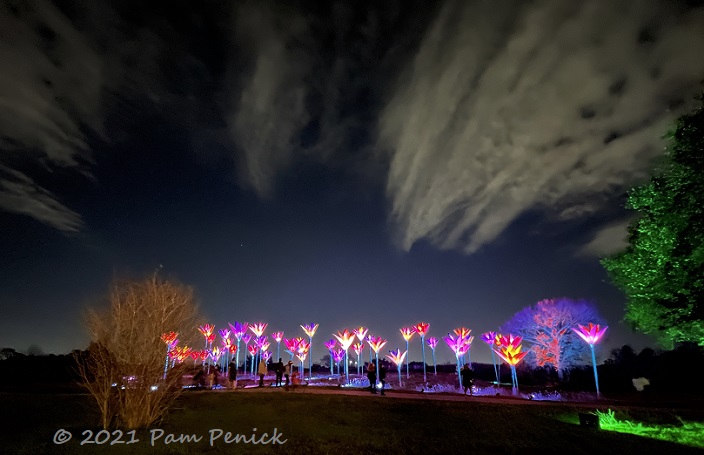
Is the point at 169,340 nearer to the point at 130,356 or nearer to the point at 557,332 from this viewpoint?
the point at 130,356

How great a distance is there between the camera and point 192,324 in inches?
565

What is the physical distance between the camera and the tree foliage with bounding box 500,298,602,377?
135 feet

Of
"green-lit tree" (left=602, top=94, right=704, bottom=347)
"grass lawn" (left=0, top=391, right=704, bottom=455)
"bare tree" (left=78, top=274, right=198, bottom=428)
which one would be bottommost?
"grass lawn" (left=0, top=391, right=704, bottom=455)

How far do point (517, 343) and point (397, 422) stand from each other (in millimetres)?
21192

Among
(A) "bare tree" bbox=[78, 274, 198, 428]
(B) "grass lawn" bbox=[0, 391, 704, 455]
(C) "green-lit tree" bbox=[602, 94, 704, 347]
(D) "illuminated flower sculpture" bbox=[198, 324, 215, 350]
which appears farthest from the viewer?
(D) "illuminated flower sculpture" bbox=[198, 324, 215, 350]

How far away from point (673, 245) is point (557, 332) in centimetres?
2982

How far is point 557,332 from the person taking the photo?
138ft

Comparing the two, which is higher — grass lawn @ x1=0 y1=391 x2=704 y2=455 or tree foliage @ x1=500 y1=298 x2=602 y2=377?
tree foliage @ x1=500 y1=298 x2=602 y2=377

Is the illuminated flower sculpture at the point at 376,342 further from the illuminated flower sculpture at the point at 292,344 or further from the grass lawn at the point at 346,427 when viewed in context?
the grass lawn at the point at 346,427

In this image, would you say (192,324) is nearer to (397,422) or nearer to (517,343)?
(397,422)

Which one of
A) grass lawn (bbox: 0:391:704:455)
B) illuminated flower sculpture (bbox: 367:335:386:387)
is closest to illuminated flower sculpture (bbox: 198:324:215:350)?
grass lawn (bbox: 0:391:704:455)

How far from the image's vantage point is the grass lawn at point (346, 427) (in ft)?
34.5

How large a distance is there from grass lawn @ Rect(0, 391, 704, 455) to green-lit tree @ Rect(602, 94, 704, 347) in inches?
167

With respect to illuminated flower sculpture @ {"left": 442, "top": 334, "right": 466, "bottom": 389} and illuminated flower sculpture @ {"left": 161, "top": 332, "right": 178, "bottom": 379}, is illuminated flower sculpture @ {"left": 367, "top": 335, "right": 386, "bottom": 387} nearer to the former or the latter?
illuminated flower sculpture @ {"left": 442, "top": 334, "right": 466, "bottom": 389}
